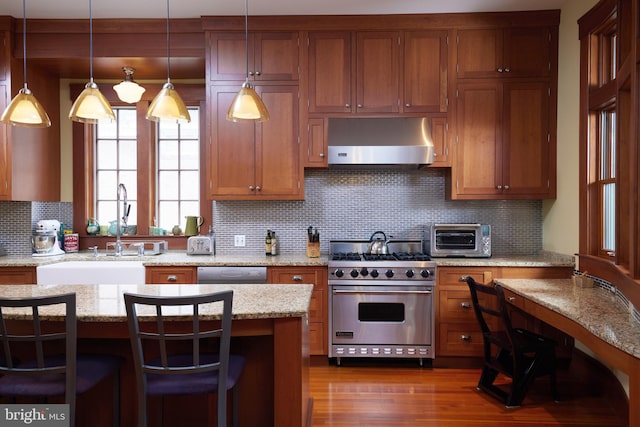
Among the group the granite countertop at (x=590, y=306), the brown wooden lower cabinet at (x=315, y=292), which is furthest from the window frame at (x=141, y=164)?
the granite countertop at (x=590, y=306)

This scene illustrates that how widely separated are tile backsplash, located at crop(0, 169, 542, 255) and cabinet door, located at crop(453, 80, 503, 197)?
40cm

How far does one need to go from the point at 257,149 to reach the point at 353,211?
42.7 inches

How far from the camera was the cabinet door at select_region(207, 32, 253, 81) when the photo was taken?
3674mm

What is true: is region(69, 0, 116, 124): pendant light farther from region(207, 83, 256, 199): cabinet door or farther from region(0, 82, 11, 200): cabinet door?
region(0, 82, 11, 200): cabinet door

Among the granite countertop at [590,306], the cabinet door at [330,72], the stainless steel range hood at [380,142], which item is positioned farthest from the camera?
the cabinet door at [330,72]

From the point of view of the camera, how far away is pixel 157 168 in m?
4.33

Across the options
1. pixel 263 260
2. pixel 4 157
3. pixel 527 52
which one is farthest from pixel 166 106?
pixel 527 52

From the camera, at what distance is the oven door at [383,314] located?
3418 mm

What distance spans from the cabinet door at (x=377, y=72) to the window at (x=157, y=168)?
1730 millimetres

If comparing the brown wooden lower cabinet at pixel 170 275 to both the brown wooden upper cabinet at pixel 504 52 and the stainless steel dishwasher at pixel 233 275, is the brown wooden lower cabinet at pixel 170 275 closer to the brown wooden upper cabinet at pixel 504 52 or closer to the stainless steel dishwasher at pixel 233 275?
the stainless steel dishwasher at pixel 233 275

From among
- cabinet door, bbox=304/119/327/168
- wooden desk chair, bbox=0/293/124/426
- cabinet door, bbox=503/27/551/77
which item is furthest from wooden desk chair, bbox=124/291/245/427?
cabinet door, bbox=503/27/551/77

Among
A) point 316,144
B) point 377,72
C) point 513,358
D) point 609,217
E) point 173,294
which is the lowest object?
point 513,358

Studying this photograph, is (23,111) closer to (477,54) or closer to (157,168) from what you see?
(157,168)

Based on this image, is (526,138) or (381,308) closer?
(381,308)
